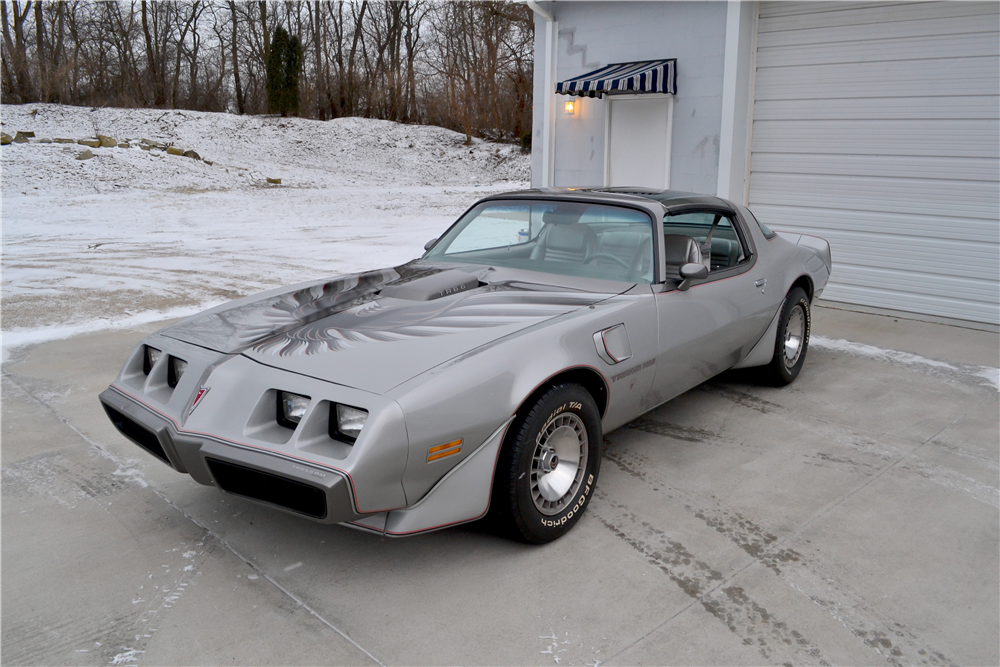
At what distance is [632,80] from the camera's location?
840 cm

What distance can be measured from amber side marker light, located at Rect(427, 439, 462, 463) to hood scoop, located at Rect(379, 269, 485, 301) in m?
1.03

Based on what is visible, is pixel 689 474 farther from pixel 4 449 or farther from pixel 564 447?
pixel 4 449

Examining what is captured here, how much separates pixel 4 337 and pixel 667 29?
764 centimetres

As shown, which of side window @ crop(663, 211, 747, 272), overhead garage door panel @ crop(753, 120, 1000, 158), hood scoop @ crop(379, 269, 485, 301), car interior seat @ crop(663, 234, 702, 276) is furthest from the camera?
overhead garage door panel @ crop(753, 120, 1000, 158)

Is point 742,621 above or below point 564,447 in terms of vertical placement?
below

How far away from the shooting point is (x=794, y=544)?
3.04 meters

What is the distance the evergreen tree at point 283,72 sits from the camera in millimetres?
27516

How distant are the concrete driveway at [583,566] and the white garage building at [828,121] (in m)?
3.59

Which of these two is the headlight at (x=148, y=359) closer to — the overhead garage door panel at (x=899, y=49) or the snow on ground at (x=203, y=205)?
the snow on ground at (x=203, y=205)

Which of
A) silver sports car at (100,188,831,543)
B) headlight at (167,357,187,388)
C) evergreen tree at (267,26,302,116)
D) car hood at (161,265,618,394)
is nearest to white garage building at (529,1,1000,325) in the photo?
silver sports car at (100,188,831,543)

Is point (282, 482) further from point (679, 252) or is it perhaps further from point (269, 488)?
point (679, 252)

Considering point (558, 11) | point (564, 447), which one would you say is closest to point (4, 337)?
point (564, 447)

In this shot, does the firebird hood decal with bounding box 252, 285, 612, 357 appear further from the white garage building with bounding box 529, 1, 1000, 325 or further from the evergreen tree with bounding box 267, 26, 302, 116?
the evergreen tree with bounding box 267, 26, 302, 116

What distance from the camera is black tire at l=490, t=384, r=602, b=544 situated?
275 cm
